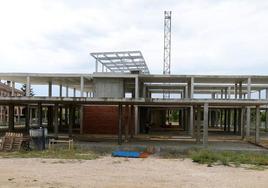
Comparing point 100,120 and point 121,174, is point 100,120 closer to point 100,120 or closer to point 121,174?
point 100,120

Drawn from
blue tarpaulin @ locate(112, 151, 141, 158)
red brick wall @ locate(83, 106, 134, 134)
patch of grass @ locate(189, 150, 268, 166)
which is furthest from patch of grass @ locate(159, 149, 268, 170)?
red brick wall @ locate(83, 106, 134, 134)

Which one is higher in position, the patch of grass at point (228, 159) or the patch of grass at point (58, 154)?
the patch of grass at point (228, 159)

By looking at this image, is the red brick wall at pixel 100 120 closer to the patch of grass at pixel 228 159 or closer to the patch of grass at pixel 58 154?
the patch of grass at pixel 58 154

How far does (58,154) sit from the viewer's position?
20781 mm

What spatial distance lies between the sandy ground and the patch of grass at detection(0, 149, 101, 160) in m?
1.29

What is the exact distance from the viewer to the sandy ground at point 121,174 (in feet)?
42.2

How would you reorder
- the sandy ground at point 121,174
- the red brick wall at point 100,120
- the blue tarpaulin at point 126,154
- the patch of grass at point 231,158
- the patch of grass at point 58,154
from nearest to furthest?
the sandy ground at point 121,174, the patch of grass at point 231,158, the patch of grass at point 58,154, the blue tarpaulin at point 126,154, the red brick wall at point 100,120

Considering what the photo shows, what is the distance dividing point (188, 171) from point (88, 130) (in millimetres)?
18916

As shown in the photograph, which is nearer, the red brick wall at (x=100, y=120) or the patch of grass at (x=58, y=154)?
the patch of grass at (x=58, y=154)

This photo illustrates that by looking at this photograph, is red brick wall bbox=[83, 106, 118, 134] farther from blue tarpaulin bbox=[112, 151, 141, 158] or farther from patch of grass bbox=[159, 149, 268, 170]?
patch of grass bbox=[159, 149, 268, 170]

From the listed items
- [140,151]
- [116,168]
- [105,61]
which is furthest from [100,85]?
[116,168]

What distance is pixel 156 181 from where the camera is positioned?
44.1 ft

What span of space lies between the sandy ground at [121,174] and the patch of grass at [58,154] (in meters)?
1.29

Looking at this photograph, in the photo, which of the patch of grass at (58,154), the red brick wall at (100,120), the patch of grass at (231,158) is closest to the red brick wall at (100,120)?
the red brick wall at (100,120)
